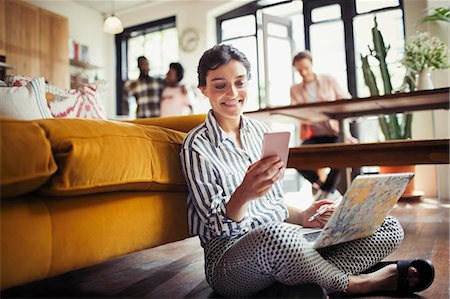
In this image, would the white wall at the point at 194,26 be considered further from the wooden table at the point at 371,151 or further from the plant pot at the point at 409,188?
the wooden table at the point at 371,151

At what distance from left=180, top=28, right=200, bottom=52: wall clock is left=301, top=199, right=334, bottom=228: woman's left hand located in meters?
4.52

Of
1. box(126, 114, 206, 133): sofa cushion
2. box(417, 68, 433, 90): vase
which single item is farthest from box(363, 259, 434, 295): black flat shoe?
box(417, 68, 433, 90): vase

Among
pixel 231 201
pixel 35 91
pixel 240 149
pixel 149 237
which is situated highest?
pixel 35 91

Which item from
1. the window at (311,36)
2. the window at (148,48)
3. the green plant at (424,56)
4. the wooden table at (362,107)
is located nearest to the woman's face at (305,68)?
the wooden table at (362,107)

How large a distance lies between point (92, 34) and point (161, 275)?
5.19 metres

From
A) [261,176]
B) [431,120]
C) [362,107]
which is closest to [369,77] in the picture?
[362,107]

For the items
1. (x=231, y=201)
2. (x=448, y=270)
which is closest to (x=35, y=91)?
(x=231, y=201)

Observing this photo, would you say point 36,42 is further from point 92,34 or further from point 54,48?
point 92,34

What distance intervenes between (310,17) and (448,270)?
4.23 meters

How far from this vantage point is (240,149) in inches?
45.2

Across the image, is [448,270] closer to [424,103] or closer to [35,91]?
[35,91]

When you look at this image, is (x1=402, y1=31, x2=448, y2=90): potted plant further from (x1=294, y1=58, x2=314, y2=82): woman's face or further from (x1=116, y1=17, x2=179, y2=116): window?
(x1=116, y1=17, x2=179, y2=116): window

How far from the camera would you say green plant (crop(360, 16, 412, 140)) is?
342cm

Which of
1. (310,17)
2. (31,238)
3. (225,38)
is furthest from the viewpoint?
(225,38)
